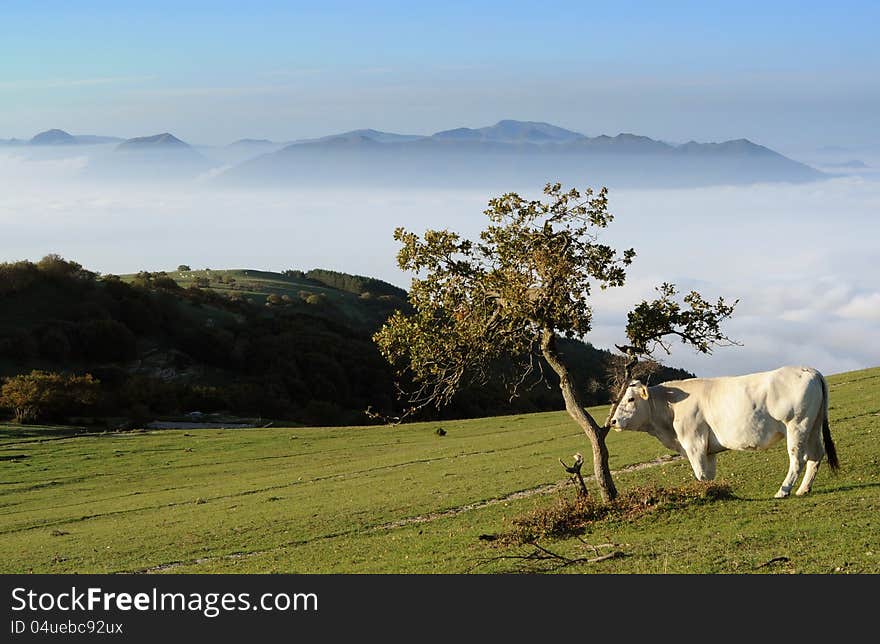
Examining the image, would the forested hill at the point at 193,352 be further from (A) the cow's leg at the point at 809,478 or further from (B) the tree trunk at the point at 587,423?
(A) the cow's leg at the point at 809,478

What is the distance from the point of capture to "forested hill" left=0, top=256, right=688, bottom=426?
293 ft

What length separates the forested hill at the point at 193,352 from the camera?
8944 cm

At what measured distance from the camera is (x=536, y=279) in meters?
21.7

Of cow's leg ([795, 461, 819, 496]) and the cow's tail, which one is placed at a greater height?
the cow's tail

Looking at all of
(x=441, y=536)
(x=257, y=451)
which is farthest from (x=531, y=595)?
(x=257, y=451)

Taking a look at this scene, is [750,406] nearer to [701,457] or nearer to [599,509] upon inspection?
[701,457]

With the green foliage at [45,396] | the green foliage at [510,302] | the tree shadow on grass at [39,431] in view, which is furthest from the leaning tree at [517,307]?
the green foliage at [45,396]

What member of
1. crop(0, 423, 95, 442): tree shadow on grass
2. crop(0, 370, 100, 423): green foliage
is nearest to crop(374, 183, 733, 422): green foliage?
crop(0, 423, 95, 442): tree shadow on grass

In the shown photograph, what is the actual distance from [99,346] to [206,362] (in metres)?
13.1

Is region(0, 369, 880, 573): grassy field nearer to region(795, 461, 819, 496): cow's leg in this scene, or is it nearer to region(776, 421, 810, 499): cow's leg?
region(795, 461, 819, 496): cow's leg

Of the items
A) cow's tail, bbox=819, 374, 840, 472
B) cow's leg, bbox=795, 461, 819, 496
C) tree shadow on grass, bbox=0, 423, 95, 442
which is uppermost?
cow's tail, bbox=819, 374, 840, 472

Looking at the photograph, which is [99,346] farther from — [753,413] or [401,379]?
[753,413]

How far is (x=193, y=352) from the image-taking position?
110 metres

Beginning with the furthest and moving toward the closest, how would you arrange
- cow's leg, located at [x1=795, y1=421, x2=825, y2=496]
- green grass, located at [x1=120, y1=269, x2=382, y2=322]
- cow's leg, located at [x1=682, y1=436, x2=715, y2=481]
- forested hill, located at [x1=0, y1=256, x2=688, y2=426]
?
green grass, located at [x1=120, y1=269, x2=382, y2=322]
forested hill, located at [x1=0, y1=256, x2=688, y2=426]
cow's leg, located at [x1=682, y1=436, x2=715, y2=481]
cow's leg, located at [x1=795, y1=421, x2=825, y2=496]
